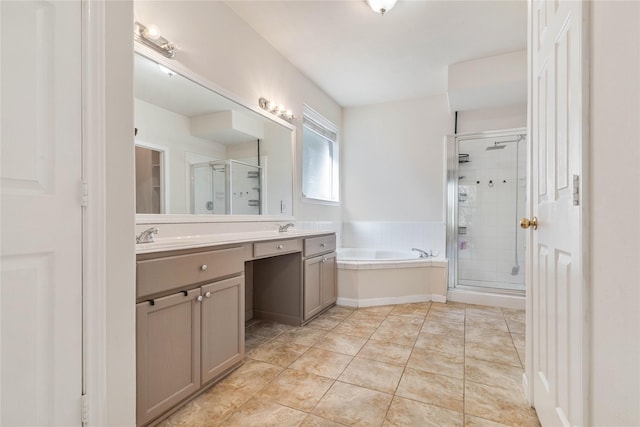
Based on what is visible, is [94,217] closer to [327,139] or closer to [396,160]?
[327,139]

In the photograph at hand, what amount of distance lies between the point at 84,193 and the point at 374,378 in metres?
1.71

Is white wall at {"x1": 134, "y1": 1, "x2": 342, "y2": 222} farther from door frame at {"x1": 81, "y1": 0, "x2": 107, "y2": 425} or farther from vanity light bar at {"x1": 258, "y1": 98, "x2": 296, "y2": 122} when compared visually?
door frame at {"x1": 81, "y1": 0, "x2": 107, "y2": 425}

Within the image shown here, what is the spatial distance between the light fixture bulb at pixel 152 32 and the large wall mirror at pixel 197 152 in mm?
117

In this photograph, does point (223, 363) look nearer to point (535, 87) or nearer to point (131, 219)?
point (131, 219)

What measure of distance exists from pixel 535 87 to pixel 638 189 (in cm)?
105

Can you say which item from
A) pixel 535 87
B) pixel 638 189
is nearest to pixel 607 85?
pixel 638 189

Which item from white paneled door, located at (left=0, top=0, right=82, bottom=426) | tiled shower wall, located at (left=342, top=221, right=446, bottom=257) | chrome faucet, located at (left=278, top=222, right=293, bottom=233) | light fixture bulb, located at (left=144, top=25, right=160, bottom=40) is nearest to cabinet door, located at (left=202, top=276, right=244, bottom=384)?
white paneled door, located at (left=0, top=0, right=82, bottom=426)

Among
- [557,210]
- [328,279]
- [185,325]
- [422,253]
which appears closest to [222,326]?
[185,325]

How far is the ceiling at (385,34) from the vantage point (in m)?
2.31

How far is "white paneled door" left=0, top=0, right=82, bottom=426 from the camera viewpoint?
2.78 ft

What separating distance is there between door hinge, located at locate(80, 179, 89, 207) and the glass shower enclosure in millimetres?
1027

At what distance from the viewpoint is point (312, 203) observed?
11.8ft

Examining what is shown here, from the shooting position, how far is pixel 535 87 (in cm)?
141

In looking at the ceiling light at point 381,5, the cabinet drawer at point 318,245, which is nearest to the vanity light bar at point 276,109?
the ceiling light at point 381,5
